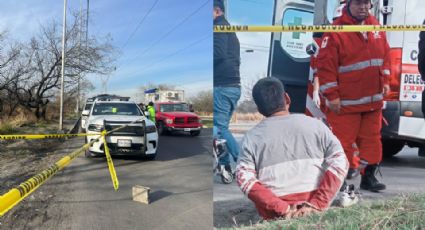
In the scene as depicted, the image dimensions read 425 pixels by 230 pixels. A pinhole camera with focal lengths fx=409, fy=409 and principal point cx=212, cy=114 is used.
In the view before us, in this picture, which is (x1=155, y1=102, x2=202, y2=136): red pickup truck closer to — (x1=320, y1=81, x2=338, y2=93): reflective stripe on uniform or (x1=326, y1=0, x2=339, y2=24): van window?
(x1=320, y1=81, x2=338, y2=93): reflective stripe on uniform

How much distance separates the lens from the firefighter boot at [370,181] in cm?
247

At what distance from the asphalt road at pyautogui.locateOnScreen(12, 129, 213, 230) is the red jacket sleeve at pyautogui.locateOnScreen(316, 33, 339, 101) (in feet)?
3.58

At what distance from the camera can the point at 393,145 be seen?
252 centimetres

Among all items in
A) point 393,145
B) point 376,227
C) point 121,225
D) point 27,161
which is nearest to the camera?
point 376,227

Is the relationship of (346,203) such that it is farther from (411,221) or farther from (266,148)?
(266,148)

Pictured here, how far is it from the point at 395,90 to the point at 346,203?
735 mm

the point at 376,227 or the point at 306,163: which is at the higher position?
the point at 306,163

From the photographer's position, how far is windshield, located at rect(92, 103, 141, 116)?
988 centimetres

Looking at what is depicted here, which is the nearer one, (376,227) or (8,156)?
(376,227)

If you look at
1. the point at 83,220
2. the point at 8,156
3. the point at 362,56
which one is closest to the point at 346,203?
the point at 362,56

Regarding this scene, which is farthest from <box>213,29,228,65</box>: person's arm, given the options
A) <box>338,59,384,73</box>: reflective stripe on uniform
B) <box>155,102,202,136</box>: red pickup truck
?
<box>155,102,202,136</box>: red pickup truck

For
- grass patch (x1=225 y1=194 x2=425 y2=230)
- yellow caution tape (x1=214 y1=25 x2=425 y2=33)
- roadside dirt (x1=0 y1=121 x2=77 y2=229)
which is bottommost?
roadside dirt (x1=0 y1=121 x2=77 y2=229)

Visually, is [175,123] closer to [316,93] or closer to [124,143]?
[124,143]

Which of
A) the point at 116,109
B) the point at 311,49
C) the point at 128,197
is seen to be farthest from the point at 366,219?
the point at 116,109
